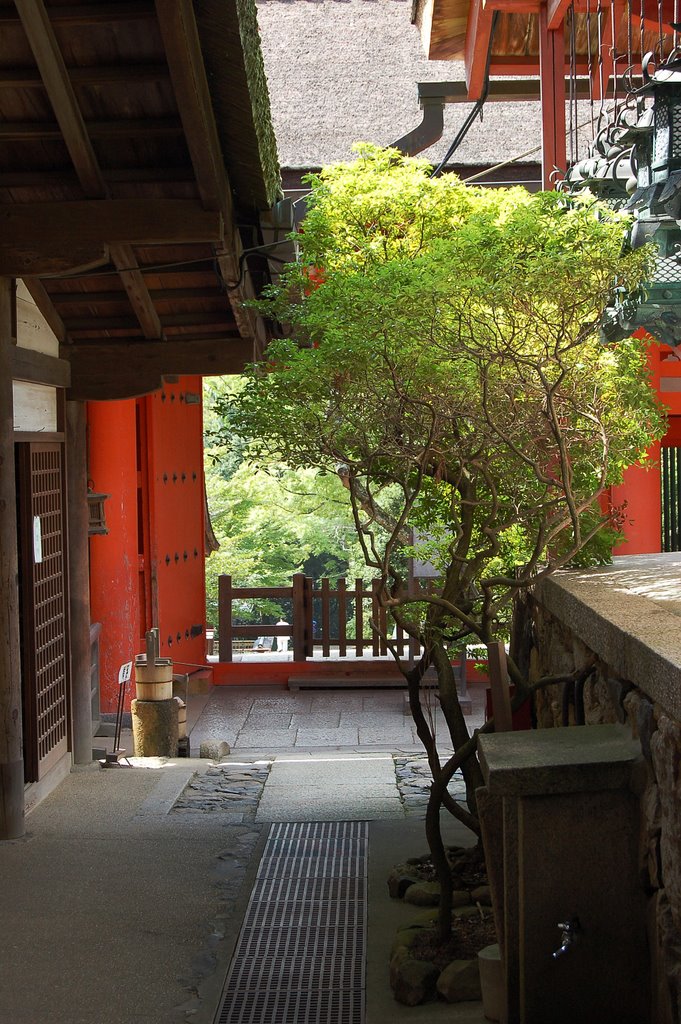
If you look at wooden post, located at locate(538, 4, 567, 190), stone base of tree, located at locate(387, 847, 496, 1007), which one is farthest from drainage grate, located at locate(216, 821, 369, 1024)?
wooden post, located at locate(538, 4, 567, 190)

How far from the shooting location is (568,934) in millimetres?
3363

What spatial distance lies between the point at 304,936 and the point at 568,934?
1.95 meters

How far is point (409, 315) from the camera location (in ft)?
16.1

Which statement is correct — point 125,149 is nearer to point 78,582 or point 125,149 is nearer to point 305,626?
point 78,582

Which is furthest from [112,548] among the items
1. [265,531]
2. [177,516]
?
[265,531]

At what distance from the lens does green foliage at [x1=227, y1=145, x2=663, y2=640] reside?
15.7 ft

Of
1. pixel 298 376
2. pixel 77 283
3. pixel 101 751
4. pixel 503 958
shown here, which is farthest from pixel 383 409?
pixel 101 751

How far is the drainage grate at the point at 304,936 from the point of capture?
4.35 metres

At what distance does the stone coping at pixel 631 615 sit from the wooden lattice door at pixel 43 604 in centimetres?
333

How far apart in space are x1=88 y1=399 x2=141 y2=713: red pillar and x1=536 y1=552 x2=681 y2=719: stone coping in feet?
19.3

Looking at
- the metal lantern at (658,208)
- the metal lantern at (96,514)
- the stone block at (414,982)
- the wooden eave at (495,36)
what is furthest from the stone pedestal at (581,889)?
the wooden eave at (495,36)

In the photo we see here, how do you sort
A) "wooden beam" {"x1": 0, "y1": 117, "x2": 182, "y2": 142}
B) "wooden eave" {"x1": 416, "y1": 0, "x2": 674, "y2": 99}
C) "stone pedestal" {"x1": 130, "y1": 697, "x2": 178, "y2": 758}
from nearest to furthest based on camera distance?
"wooden beam" {"x1": 0, "y1": 117, "x2": 182, "y2": 142}
"stone pedestal" {"x1": 130, "y1": 697, "x2": 178, "y2": 758}
"wooden eave" {"x1": 416, "y1": 0, "x2": 674, "y2": 99}

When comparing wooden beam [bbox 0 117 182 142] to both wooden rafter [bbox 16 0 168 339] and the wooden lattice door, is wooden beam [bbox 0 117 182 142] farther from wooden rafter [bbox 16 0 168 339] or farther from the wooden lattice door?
the wooden lattice door

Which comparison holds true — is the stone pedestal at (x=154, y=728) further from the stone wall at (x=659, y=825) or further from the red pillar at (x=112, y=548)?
the stone wall at (x=659, y=825)
